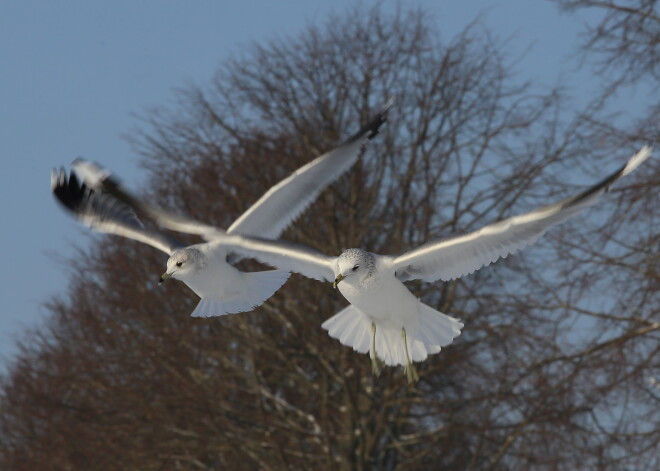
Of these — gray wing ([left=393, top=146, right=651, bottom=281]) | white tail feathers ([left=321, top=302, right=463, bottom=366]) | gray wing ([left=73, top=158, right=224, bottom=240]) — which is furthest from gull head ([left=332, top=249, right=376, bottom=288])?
gray wing ([left=73, top=158, right=224, bottom=240])

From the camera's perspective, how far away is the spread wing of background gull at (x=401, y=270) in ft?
29.6

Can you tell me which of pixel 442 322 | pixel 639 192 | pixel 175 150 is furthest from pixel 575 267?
pixel 175 150

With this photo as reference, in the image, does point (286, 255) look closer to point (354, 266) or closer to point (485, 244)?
point (354, 266)

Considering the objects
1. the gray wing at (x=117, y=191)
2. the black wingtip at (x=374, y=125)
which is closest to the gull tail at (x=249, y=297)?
the gray wing at (x=117, y=191)

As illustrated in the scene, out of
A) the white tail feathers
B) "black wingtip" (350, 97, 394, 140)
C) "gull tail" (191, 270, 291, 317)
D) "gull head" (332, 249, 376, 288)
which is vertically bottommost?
"gull head" (332, 249, 376, 288)

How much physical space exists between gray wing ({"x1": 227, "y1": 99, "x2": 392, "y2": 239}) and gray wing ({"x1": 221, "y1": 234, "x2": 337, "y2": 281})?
1073mm

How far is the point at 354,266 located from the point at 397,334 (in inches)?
53.3

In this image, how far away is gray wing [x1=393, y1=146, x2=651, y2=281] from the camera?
854 cm

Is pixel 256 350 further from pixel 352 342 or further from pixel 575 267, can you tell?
pixel 352 342

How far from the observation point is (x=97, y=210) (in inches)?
450

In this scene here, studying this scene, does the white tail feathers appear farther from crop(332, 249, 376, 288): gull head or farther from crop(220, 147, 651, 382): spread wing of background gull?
crop(332, 249, 376, 288): gull head

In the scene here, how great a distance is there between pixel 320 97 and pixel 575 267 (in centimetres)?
882

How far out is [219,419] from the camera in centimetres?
2214

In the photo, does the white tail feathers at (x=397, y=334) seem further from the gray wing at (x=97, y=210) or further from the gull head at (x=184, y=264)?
the gray wing at (x=97, y=210)
